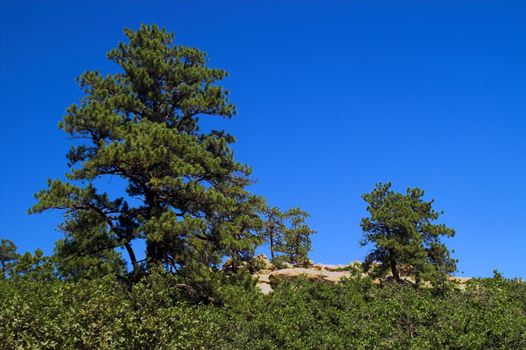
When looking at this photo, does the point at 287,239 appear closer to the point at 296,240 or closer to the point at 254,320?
the point at 296,240

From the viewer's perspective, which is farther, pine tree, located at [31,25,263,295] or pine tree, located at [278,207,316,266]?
pine tree, located at [278,207,316,266]

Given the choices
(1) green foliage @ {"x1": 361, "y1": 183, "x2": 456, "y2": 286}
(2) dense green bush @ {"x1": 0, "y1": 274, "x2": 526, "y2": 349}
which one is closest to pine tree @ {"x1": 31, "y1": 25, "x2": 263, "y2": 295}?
(2) dense green bush @ {"x1": 0, "y1": 274, "x2": 526, "y2": 349}

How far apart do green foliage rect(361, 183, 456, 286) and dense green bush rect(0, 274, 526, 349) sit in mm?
10981

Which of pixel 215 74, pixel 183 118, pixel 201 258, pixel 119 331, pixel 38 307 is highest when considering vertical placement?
pixel 215 74

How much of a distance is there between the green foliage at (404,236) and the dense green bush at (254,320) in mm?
10981

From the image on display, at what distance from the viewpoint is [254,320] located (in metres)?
25.2

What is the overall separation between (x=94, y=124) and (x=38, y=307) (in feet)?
43.6

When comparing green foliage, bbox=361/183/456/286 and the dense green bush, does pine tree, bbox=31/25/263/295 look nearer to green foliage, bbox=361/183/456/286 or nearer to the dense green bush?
the dense green bush

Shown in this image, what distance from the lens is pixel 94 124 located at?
29609mm

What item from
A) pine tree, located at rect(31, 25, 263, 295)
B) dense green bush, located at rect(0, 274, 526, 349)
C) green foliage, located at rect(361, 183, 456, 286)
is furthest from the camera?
green foliage, located at rect(361, 183, 456, 286)

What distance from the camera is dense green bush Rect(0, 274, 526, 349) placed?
56.9 ft

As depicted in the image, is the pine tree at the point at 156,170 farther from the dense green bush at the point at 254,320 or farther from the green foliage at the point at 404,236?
the green foliage at the point at 404,236

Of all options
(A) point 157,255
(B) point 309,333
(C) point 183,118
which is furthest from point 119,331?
(C) point 183,118

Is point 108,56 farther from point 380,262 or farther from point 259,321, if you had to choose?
point 380,262
